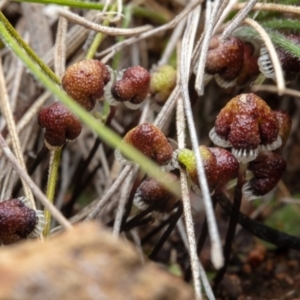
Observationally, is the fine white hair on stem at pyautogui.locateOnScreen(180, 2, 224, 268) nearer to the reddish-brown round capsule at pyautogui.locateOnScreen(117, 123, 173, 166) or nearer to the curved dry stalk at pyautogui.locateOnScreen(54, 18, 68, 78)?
the reddish-brown round capsule at pyautogui.locateOnScreen(117, 123, 173, 166)

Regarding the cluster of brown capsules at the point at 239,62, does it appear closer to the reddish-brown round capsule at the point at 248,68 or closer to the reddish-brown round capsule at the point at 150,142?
the reddish-brown round capsule at the point at 248,68

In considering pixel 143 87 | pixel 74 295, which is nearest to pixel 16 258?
pixel 74 295

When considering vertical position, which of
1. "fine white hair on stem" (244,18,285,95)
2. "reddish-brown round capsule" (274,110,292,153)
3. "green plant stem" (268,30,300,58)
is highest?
"fine white hair on stem" (244,18,285,95)

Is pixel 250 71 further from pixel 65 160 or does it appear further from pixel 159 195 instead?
pixel 65 160

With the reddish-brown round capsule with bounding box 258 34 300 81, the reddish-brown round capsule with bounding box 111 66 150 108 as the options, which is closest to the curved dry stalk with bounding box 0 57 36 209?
the reddish-brown round capsule with bounding box 111 66 150 108

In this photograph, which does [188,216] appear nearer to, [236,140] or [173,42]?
[236,140]

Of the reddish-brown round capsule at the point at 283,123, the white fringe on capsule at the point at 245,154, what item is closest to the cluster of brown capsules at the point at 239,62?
the reddish-brown round capsule at the point at 283,123
